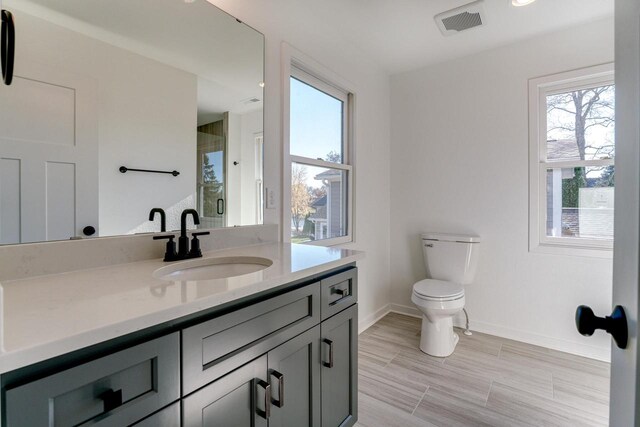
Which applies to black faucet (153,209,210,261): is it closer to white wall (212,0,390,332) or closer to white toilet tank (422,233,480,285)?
white wall (212,0,390,332)

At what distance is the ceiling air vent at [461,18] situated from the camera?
1930 mm

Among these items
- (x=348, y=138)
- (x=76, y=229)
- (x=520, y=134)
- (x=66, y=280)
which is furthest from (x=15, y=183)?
(x=520, y=134)

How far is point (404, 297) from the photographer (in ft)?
9.64

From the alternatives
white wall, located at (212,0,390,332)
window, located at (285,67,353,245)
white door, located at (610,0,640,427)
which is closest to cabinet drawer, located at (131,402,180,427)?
white door, located at (610,0,640,427)

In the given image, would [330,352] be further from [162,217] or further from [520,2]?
[520,2]

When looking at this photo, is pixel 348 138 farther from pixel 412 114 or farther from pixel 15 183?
pixel 15 183

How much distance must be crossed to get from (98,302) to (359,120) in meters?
2.26

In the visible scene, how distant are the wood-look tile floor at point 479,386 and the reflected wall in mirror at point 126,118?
130 cm

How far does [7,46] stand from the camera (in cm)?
88

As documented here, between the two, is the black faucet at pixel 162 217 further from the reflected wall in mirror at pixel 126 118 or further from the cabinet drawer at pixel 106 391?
the cabinet drawer at pixel 106 391

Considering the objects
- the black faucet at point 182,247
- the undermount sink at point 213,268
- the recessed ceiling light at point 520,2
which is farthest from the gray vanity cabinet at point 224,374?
the recessed ceiling light at point 520,2

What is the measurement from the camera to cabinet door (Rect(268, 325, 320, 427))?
0.93 m

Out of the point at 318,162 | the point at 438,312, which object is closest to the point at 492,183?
the point at 438,312

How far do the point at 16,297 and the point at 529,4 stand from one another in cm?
284
